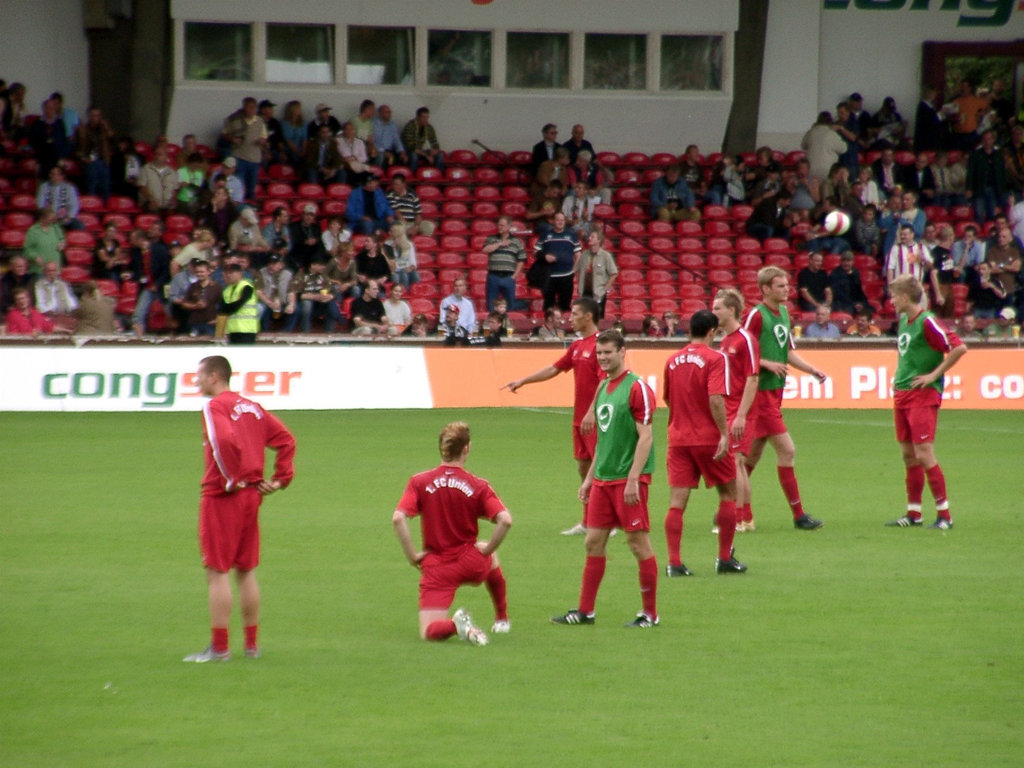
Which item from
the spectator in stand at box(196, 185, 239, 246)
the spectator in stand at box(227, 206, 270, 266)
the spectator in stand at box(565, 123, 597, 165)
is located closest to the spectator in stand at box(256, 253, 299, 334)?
the spectator in stand at box(227, 206, 270, 266)

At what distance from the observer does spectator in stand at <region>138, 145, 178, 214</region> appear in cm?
2594

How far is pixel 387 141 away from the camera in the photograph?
2873 centimetres

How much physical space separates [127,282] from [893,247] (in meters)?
13.9

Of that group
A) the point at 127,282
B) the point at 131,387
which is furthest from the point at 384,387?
the point at 127,282

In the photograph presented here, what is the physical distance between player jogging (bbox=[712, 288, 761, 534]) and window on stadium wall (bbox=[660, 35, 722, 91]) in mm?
21082

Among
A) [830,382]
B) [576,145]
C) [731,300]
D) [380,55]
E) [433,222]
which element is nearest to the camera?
[731,300]

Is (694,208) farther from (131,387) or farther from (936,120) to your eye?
(131,387)

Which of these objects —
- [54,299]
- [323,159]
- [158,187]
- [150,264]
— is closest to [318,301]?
[150,264]

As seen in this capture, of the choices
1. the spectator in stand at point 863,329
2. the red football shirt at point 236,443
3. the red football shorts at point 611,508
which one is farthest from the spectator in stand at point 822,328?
the red football shirt at point 236,443

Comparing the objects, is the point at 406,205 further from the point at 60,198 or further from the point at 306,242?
the point at 60,198

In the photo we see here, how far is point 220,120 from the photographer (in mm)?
29141

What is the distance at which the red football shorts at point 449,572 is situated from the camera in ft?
26.1

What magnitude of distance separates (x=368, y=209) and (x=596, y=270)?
454 centimetres

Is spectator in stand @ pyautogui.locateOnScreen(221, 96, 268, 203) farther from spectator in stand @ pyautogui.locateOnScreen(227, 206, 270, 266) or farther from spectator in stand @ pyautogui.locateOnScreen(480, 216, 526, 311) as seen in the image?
spectator in stand @ pyautogui.locateOnScreen(480, 216, 526, 311)
